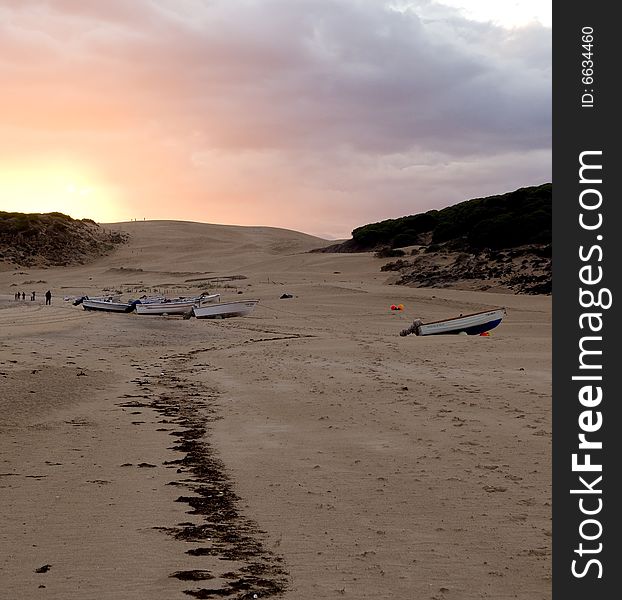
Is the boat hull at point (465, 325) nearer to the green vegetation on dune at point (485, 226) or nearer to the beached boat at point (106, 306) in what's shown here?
the beached boat at point (106, 306)

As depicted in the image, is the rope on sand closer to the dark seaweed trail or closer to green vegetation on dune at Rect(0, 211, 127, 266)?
the dark seaweed trail

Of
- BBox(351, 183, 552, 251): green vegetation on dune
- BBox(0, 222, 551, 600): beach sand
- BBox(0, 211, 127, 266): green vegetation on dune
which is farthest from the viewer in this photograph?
BBox(0, 211, 127, 266): green vegetation on dune

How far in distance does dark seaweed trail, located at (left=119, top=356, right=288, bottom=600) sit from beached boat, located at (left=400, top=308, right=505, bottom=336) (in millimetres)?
12936

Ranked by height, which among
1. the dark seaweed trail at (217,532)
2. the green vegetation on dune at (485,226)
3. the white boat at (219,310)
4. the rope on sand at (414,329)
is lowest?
the dark seaweed trail at (217,532)

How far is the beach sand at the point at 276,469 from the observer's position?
5066 mm

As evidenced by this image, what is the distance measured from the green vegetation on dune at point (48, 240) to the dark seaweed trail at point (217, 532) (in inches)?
2329

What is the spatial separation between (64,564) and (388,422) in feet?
18.6

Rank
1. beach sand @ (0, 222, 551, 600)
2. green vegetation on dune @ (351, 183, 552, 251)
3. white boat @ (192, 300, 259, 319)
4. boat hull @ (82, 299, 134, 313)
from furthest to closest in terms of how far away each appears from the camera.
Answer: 1. green vegetation on dune @ (351, 183, 552, 251)
2. boat hull @ (82, 299, 134, 313)
3. white boat @ (192, 300, 259, 319)
4. beach sand @ (0, 222, 551, 600)

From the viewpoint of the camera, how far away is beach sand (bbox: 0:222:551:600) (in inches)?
199

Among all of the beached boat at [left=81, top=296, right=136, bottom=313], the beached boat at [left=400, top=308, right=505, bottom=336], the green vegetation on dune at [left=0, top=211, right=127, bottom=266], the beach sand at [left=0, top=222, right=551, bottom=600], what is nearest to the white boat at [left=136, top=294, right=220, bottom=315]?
the beached boat at [left=81, top=296, right=136, bottom=313]

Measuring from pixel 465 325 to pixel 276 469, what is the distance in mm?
16066

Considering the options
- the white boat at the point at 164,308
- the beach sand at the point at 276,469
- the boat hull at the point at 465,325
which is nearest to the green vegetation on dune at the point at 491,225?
the boat hull at the point at 465,325

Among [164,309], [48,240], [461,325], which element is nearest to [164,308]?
[164,309]

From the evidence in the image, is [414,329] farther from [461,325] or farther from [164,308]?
[164,308]
